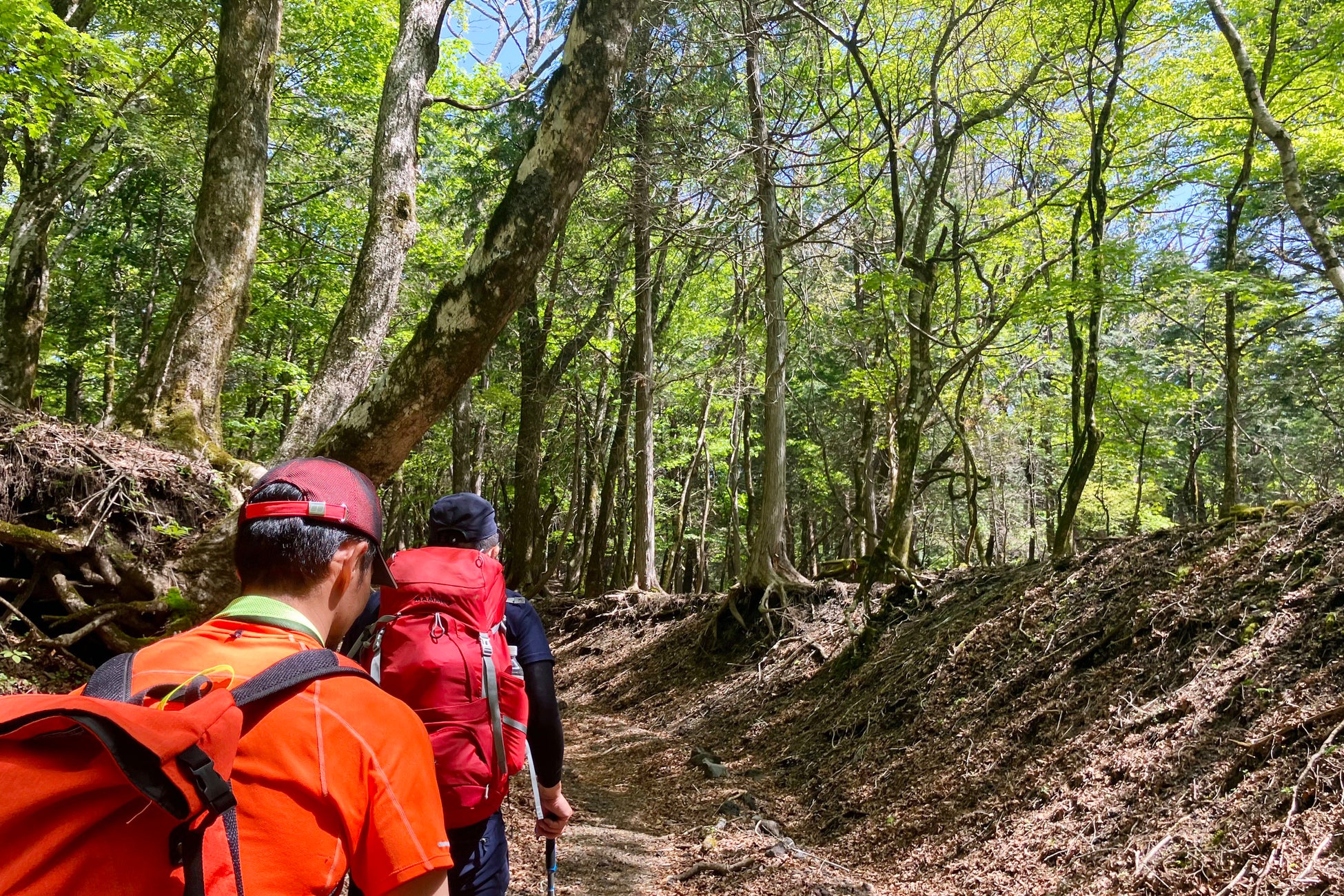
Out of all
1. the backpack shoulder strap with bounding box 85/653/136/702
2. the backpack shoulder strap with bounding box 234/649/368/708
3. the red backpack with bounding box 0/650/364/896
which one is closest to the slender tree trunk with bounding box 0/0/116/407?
the backpack shoulder strap with bounding box 85/653/136/702

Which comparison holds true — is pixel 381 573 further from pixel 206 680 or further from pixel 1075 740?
pixel 1075 740

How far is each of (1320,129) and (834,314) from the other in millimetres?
7716

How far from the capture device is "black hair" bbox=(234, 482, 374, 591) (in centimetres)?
146

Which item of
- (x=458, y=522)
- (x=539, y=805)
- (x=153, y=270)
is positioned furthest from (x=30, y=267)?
(x=539, y=805)

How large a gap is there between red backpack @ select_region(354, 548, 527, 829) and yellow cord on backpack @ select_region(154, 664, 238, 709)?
0.93 m

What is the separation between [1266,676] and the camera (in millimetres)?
4227

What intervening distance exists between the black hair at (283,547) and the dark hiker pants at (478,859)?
4.09 feet

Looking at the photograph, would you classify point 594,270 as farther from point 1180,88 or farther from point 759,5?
point 1180,88

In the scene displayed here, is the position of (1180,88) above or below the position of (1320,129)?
above

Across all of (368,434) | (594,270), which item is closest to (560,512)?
(594,270)

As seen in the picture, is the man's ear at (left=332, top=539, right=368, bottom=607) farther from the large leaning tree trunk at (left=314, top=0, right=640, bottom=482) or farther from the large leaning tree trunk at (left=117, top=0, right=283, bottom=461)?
the large leaning tree trunk at (left=117, top=0, right=283, bottom=461)

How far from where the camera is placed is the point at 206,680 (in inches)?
45.3

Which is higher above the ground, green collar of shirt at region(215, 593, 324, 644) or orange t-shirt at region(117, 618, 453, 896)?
green collar of shirt at region(215, 593, 324, 644)

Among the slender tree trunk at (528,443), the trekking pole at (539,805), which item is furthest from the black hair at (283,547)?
the slender tree trunk at (528,443)
